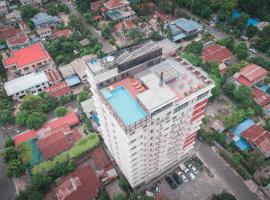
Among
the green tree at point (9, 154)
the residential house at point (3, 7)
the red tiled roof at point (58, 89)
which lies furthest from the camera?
the residential house at point (3, 7)

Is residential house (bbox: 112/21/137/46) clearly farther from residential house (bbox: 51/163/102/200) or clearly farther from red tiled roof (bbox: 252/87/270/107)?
residential house (bbox: 51/163/102/200)

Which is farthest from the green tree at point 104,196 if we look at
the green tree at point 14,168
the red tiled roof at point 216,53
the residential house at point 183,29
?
the residential house at point 183,29

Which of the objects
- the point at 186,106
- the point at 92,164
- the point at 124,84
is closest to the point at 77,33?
the point at 92,164

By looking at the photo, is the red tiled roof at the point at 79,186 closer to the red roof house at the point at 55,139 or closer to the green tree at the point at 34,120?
the red roof house at the point at 55,139

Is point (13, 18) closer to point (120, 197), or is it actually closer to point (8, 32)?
point (8, 32)

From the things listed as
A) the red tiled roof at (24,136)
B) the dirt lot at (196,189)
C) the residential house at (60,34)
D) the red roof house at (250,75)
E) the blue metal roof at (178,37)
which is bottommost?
the dirt lot at (196,189)

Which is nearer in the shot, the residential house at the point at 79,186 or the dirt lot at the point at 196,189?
the residential house at the point at 79,186

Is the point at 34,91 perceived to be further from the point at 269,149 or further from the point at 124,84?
the point at 269,149

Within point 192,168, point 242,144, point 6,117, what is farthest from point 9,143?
point 242,144
